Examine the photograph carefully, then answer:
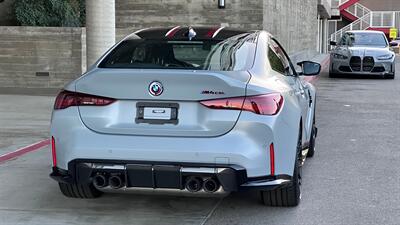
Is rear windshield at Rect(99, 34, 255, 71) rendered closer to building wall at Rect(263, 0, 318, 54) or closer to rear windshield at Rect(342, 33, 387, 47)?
building wall at Rect(263, 0, 318, 54)

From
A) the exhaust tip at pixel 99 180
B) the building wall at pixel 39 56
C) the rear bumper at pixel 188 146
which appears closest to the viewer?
the rear bumper at pixel 188 146

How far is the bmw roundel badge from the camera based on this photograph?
4602mm

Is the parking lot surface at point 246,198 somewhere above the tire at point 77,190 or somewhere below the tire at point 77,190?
below

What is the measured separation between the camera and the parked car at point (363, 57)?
1923 centimetres

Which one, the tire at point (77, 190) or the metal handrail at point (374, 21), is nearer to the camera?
the tire at point (77, 190)

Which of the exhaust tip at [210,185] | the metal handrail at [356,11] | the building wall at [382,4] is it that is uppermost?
the building wall at [382,4]

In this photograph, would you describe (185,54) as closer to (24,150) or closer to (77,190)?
(77,190)

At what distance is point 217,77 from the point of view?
4.61m

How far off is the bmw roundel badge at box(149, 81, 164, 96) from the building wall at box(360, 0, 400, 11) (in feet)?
187

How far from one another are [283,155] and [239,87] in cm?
71

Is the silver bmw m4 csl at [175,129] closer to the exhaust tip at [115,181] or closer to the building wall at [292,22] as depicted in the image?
the exhaust tip at [115,181]

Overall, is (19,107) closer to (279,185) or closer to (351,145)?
(351,145)

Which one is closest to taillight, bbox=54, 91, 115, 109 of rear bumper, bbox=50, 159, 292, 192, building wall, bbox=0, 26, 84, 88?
rear bumper, bbox=50, 159, 292, 192

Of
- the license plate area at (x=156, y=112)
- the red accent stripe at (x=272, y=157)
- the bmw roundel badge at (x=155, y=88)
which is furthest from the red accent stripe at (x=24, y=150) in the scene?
the red accent stripe at (x=272, y=157)
